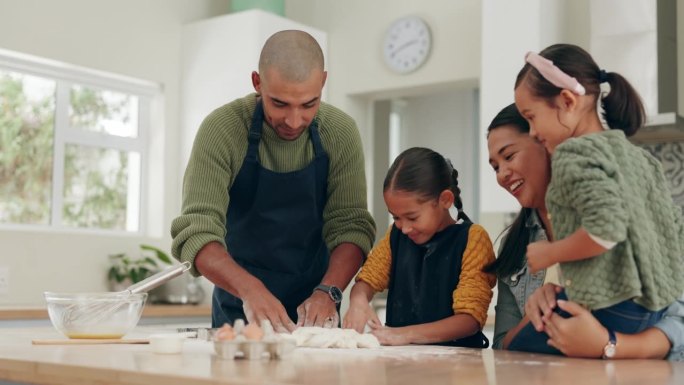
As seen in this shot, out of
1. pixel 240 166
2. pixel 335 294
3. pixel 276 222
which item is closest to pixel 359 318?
pixel 335 294

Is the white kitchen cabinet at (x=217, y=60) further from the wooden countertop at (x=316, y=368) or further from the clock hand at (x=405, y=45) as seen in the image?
the wooden countertop at (x=316, y=368)

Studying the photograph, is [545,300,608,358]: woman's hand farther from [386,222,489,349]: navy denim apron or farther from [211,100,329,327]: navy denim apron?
[211,100,329,327]: navy denim apron

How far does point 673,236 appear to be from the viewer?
1425 mm

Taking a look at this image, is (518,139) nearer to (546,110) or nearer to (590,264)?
(546,110)

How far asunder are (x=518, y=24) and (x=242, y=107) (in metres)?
2.02

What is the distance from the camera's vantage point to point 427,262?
6.42ft

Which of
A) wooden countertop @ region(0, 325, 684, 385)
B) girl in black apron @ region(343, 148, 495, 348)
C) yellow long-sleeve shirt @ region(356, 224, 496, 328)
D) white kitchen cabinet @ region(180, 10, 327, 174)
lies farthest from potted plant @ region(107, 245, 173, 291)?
wooden countertop @ region(0, 325, 684, 385)

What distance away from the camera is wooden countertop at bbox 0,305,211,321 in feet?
11.1

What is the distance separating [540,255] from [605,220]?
15 cm

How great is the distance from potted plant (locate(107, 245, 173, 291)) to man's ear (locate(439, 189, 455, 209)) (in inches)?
101

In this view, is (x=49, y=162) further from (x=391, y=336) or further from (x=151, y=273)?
(x=391, y=336)

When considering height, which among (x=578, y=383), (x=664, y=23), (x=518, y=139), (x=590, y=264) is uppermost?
(x=664, y=23)

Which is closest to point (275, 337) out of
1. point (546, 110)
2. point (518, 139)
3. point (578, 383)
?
point (578, 383)

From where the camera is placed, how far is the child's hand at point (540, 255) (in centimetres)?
141
